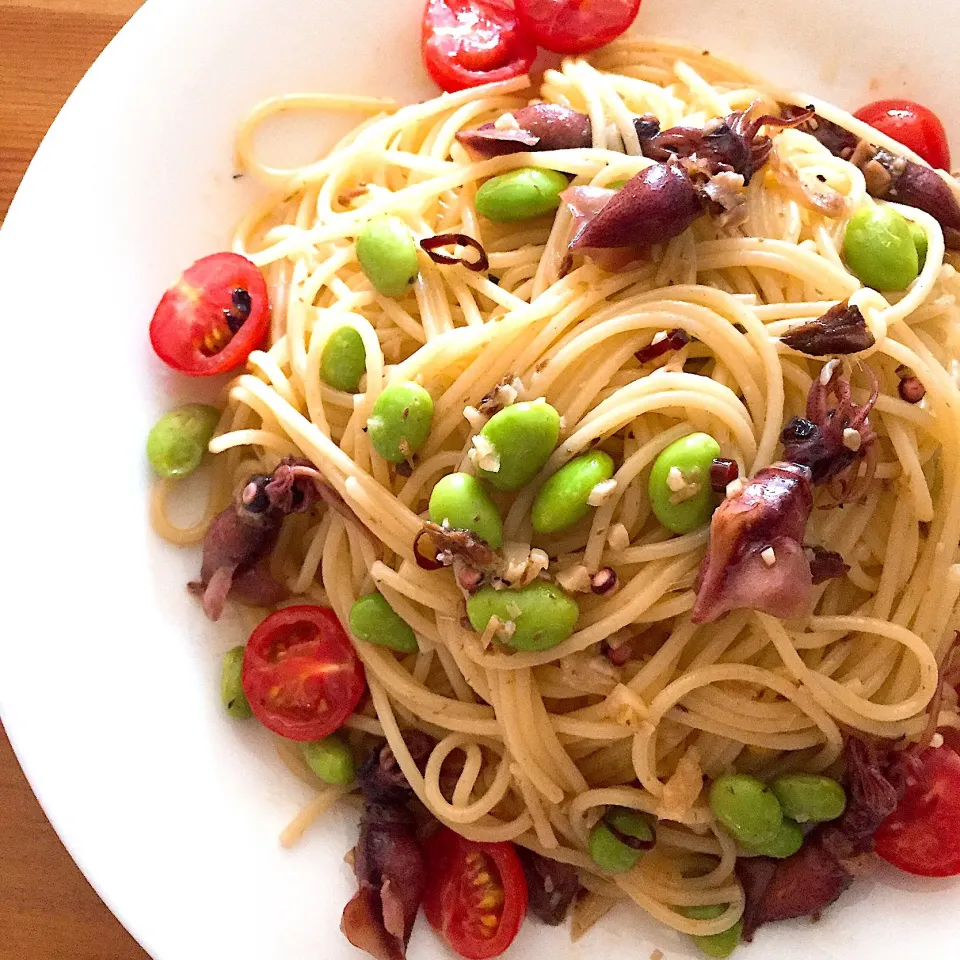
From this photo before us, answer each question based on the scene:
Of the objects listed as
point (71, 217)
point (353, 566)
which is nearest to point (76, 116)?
point (71, 217)

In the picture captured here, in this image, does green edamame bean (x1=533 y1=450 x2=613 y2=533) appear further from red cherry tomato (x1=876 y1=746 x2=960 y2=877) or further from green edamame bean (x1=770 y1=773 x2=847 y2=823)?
red cherry tomato (x1=876 y1=746 x2=960 y2=877)

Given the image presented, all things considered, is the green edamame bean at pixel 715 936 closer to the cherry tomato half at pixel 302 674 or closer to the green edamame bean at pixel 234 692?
the cherry tomato half at pixel 302 674

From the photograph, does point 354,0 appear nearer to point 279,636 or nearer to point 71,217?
point 71,217

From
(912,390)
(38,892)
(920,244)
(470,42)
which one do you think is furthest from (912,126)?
(38,892)

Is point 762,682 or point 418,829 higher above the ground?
point 762,682

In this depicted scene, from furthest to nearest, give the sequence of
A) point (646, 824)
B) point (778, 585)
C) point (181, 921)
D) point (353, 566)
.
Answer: point (353, 566)
point (646, 824)
point (181, 921)
point (778, 585)

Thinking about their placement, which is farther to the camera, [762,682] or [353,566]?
[353,566]

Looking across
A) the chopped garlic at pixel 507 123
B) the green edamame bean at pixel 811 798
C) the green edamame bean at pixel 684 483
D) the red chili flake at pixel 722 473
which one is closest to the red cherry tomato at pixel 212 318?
the chopped garlic at pixel 507 123
